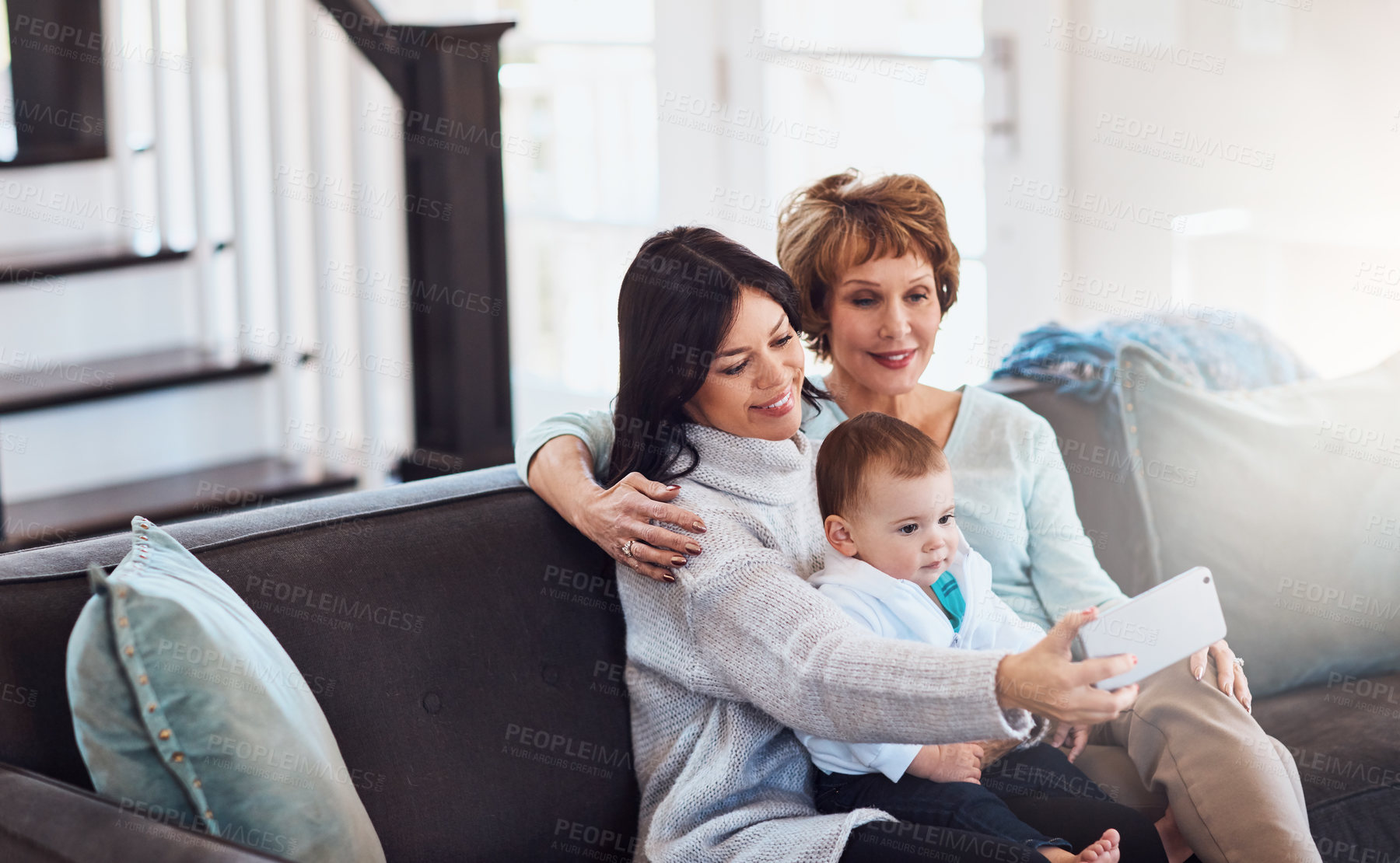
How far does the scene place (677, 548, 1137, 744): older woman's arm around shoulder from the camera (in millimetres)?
1078

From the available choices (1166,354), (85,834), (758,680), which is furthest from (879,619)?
(1166,354)

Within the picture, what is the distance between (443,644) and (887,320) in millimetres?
706

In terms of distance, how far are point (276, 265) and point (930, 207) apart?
1.74 metres

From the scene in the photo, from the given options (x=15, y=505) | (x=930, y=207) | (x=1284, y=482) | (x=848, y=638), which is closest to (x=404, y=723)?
(x=848, y=638)

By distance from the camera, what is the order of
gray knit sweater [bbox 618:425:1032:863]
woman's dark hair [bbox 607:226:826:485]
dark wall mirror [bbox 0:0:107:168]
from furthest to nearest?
dark wall mirror [bbox 0:0:107:168]
woman's dark hair [bbox 607:226:826:485]
gray knit sweater [bbox 618:425:1032:863]

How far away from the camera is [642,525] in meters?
1.38

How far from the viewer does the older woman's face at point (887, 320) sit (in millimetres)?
1707

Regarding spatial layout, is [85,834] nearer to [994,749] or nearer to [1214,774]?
[994,749]

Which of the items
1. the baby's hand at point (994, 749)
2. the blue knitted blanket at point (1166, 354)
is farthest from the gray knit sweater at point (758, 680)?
the blue knitted blanket at point (1166, 354)

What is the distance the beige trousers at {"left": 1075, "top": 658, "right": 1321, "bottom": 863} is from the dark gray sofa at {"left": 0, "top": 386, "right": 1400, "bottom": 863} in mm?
218

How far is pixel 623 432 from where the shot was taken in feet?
4.91

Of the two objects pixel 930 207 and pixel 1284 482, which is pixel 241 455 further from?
pixel 1284 482

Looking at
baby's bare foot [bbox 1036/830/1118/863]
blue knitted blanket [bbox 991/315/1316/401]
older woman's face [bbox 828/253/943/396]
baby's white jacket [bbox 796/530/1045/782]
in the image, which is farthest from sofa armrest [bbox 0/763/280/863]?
blue knitted blanket [bbox 991/315/1316/401]

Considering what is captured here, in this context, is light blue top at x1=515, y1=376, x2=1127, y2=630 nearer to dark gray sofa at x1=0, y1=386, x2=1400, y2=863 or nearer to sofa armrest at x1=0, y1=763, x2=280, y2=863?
dark gray sofa at x1=0, y1=386, x2=1400, y2=863
